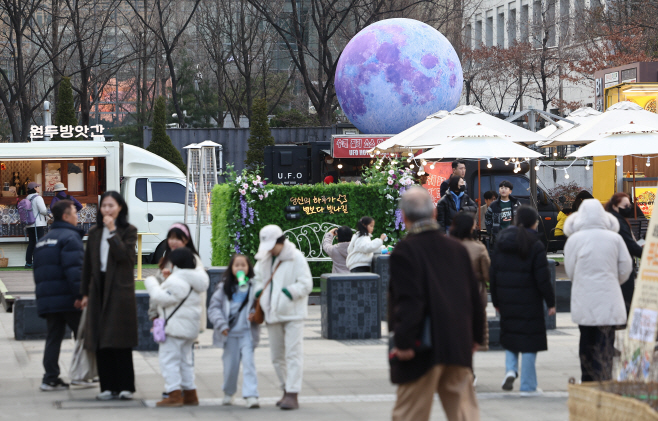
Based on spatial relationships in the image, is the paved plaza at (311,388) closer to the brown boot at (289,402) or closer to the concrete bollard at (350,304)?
the brown boot at (289,402)

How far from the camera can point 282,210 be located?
14969mm

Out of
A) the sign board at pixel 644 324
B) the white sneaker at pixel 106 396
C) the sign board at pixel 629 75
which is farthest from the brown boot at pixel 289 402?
the sign board at pixel 629 75

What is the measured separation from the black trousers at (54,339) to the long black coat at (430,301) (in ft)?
13.0

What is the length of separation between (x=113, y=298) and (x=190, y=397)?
0.99 metres

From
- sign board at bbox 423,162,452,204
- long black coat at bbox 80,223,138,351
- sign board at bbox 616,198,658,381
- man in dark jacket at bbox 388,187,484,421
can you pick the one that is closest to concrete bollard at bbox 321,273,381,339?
long black coat at bbox 80,223,138,351

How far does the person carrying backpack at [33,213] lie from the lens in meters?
19.9

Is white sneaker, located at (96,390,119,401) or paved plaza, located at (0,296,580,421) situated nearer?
paved plaza, located at (0,296,580,421)

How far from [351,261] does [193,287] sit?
207 inches

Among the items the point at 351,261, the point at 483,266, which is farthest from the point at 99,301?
the point at 351,261

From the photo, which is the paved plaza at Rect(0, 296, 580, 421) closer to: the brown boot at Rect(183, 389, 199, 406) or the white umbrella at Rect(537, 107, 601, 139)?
the brown boot at Rect(183, 389, 199, 406)

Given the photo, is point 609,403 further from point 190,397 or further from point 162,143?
point 162,143

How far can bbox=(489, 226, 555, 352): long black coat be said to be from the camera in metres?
7.72

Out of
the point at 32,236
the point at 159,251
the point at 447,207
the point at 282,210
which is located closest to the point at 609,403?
the point at 447,207

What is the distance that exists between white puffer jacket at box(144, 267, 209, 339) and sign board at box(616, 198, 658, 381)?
125 inches
